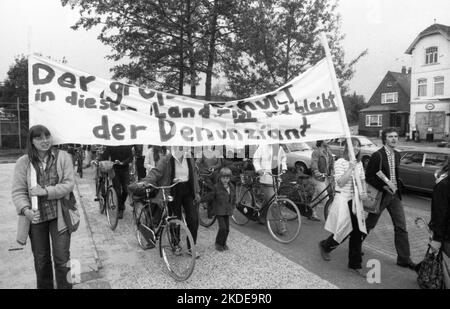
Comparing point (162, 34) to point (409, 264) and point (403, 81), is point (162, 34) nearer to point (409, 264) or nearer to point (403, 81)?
point (409, 264)

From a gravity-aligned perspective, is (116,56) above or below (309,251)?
above

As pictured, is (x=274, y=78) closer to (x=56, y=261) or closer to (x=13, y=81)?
(x=56, y=261)

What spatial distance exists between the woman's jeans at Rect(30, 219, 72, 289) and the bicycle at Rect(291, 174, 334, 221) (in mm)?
4437

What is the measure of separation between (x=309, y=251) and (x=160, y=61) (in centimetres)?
1059

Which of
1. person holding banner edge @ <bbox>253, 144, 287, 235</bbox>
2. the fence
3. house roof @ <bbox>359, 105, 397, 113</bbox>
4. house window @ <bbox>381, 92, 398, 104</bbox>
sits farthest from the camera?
house window @ <bbox>381, 92, 398, 104</bbox>

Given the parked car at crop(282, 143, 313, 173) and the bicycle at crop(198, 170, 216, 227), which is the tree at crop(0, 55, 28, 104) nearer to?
the parked car at crop(282, 143, 313, 173)

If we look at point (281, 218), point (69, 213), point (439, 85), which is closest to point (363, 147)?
point (281, 218)

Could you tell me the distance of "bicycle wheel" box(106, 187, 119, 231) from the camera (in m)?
6.51

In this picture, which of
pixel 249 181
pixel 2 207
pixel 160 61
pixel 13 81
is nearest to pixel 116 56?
pixel 160 61

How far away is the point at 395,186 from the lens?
4773 millimetres

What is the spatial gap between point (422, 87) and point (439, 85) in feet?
5.53

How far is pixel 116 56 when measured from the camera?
14344mm

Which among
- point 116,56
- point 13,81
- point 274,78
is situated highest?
point 13,81

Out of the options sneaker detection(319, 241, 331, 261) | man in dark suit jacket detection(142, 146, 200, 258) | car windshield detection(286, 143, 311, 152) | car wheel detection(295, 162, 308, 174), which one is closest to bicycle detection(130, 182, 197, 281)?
man in dark suit jacket detection(142, 146, 200, 258)
